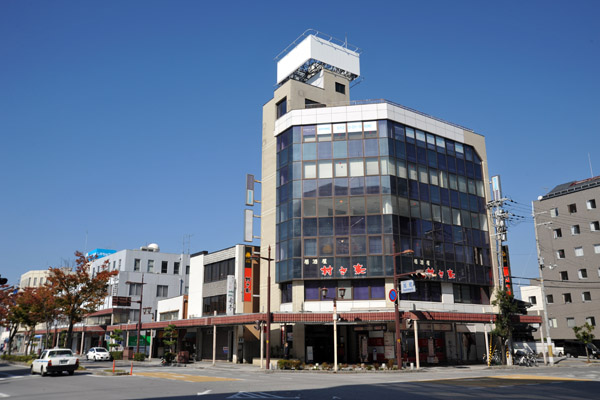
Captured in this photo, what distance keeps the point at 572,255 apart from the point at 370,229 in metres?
38.6

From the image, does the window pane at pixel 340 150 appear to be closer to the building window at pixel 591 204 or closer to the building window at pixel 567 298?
the building window at pixel 591 204

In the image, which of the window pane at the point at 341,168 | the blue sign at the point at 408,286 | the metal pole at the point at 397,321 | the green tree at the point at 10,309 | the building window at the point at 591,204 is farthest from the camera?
the building window at the point at 591,204

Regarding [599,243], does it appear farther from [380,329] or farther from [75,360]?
[75,360]

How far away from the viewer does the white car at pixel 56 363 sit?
30.3 m

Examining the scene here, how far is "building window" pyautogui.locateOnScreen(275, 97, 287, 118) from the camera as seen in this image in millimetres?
51625

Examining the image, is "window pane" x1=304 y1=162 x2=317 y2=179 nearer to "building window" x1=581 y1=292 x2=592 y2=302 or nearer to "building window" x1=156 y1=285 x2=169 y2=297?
"building window" x1=581 y1=292 x2=592 y2=302

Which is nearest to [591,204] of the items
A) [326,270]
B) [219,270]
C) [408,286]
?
[408,286]

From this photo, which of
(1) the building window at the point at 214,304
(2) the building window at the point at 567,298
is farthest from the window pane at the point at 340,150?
(2) the building window at the point at 567,298

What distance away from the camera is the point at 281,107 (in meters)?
52.3

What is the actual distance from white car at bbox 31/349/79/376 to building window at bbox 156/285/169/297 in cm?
5275

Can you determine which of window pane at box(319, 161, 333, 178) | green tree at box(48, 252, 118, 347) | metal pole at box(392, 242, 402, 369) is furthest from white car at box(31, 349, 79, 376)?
window pane at box(319, 161, 333, 178)

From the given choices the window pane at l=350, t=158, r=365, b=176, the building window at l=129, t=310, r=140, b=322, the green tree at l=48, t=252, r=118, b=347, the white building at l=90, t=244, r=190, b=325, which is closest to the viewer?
the green tree at l=48, t=252, r=118, b=347

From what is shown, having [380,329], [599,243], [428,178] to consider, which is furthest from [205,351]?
[599,243]

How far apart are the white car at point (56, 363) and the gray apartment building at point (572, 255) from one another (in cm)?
5552
